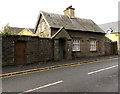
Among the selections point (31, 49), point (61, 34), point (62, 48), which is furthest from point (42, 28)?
point (31, 49)

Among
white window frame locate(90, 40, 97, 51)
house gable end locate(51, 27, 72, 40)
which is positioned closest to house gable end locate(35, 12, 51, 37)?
house gable end locate(51, 27, 72, 40)

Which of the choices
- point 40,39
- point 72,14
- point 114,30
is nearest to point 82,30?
point 72,14

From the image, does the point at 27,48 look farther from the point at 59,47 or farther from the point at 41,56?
the point at 59,47

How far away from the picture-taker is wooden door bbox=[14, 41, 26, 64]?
10363 mm

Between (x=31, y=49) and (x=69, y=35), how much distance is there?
6.33 metres

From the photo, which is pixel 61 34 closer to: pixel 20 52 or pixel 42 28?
pixel 42 28

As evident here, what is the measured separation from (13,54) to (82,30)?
11.2m

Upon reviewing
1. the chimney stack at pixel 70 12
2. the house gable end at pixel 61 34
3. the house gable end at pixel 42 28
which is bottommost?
the house gable end at pixel 61 34

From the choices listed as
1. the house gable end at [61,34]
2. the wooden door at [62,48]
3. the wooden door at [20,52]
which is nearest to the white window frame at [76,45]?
the house gable end at [61,34]

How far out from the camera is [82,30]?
641 inches

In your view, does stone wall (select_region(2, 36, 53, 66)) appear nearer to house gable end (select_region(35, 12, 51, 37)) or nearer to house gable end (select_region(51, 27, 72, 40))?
house gable end (select_region(51, 27, 72, 40))

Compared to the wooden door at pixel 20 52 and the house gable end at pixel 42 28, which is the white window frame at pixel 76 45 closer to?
the house gable end at pixel 42 28

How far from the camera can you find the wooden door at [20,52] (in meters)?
10.4

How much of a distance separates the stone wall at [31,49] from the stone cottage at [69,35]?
1136 millimetres
